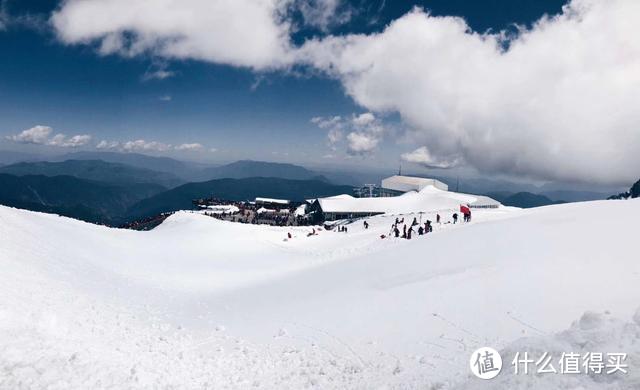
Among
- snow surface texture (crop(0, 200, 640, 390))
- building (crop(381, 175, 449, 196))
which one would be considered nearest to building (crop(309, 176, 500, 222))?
building (crop(381, 175, 449, 196))

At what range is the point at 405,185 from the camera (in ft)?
540

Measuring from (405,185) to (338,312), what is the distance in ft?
506

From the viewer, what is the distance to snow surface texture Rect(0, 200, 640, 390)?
29.9 ft

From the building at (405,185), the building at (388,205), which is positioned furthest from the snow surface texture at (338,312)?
the building at (405,185)

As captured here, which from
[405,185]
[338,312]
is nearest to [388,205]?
[405,185]

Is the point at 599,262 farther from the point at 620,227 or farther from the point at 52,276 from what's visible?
the point at 52,276

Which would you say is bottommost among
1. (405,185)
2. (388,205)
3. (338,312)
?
(338,312)

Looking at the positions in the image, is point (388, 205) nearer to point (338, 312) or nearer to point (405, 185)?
point (405, 185)

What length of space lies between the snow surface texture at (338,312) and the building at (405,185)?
131m

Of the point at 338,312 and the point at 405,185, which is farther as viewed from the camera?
the point at 405,185

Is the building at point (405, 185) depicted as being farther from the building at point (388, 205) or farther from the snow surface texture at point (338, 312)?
the snow surface texture at point (338, 312)

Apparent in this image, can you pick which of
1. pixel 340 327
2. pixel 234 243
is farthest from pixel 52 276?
pixel 234 243

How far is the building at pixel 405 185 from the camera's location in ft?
513

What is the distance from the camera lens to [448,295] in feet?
47.4
